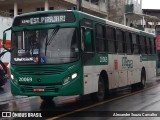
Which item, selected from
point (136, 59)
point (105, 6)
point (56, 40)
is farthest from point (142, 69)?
point (105, 6)

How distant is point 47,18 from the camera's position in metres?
12.0

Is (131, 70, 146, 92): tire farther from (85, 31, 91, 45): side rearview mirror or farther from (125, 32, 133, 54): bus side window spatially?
(85, 31, 91, 45): side rearview mirror

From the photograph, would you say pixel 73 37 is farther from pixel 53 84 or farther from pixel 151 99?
pixel 151 99

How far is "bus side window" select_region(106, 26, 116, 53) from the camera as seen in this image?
14609mm

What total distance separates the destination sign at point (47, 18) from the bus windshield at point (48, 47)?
292 millimetres

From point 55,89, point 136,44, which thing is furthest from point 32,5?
point 55,89

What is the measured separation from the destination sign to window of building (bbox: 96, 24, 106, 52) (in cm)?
189

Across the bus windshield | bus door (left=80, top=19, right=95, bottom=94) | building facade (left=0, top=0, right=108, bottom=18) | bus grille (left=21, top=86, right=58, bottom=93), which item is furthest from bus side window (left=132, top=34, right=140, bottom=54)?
building facade (left=0, top=0, right=108, bottom=18)

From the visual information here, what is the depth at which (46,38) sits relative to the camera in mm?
11781

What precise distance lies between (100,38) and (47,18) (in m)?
2.53

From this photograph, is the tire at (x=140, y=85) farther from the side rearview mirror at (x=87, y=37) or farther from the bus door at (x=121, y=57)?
the side rearview mirror at (x=87, y=37)

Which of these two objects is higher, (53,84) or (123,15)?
(123,15)

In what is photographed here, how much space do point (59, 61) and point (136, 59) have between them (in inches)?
313

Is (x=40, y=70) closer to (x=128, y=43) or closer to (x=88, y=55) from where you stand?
(x=88, y=55)
